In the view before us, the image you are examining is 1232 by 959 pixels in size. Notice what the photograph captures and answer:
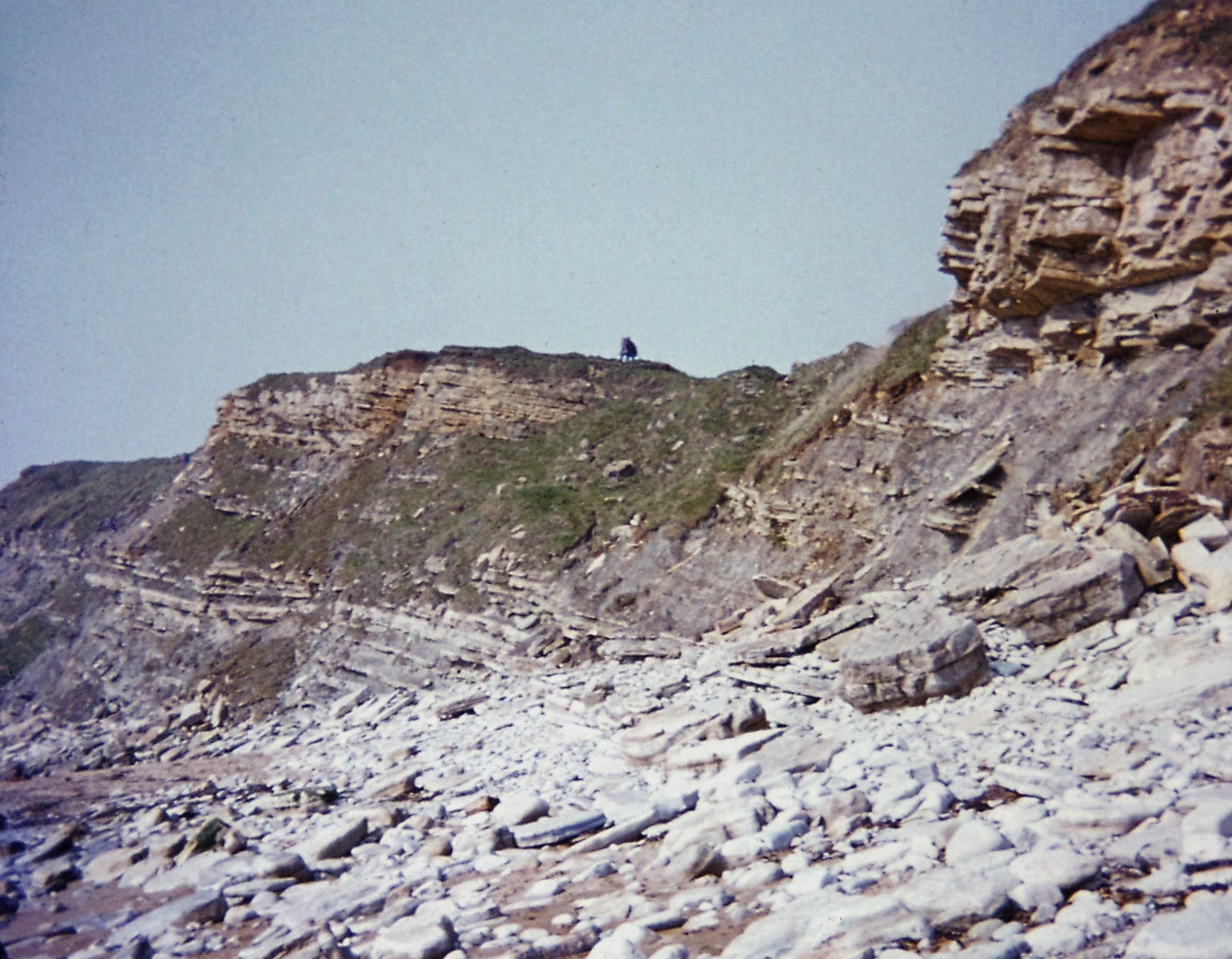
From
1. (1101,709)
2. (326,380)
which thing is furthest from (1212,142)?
(326,380)

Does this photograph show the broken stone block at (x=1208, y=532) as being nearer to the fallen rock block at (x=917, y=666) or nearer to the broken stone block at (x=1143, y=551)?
the broken stone block at (x=1143, y=551)

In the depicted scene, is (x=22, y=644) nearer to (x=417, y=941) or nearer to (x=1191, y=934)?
(x=417, y=941)

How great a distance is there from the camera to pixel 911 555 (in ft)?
64.1

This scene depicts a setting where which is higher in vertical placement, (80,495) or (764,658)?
(80,495)

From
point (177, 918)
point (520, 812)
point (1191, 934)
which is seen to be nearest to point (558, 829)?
point (520, 812)

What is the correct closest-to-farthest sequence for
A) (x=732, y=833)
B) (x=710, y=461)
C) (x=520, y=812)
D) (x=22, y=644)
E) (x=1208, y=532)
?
(x=732, y=833) → (x=520, y=812) → (x=1208, y=532) → (x=710, y=461) → (x=22, y=644)

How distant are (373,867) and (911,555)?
1336 cm

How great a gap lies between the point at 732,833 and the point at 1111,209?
622 inches

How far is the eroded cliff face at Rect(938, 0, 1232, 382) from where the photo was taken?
17.5m

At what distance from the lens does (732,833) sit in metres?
7.55

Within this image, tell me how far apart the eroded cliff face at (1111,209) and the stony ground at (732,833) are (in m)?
8.80

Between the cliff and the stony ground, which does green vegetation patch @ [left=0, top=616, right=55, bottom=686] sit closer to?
the cliff

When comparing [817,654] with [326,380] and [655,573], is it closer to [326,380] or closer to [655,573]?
[655,573]

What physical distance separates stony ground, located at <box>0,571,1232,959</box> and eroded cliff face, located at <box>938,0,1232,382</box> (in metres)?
8.80
